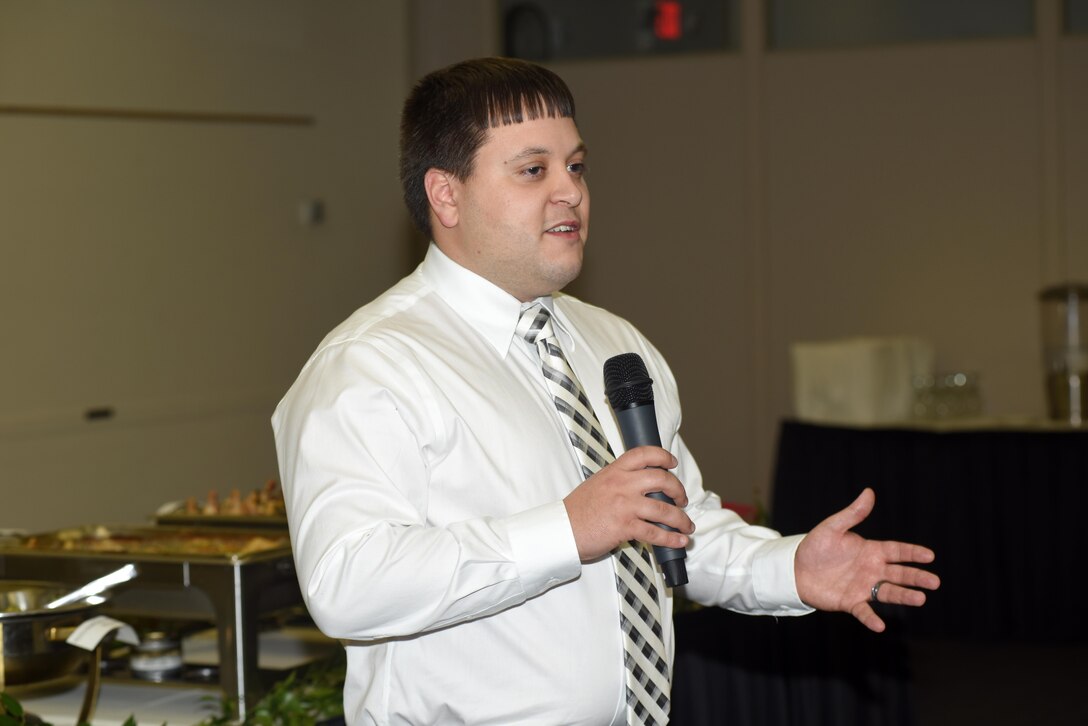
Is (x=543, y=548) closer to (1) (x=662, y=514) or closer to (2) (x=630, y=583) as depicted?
(1) (x=662, y=514)

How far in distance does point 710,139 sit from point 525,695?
6251 millimetres

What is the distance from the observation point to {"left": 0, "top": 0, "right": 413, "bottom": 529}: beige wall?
5.54 metres

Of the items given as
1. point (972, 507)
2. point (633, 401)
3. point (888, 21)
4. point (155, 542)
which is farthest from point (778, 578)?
point (888, 21)

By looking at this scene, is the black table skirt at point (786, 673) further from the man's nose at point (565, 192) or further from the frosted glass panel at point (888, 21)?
the frosted glass panel at point (888, 21)

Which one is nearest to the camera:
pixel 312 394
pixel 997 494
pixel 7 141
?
pixel 312 394

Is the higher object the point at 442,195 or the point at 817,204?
the point at 817,204

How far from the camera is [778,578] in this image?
1721mm

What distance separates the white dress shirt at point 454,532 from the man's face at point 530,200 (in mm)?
81

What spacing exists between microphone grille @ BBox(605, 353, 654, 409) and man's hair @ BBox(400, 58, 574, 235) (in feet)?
1.06

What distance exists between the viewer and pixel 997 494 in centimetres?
502

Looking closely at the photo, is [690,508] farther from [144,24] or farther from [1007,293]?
[1007,293]

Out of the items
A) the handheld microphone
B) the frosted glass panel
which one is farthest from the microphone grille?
the frosted glass panel

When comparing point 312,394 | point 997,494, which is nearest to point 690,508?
point 312,394

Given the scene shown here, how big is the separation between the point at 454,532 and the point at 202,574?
114 cm
